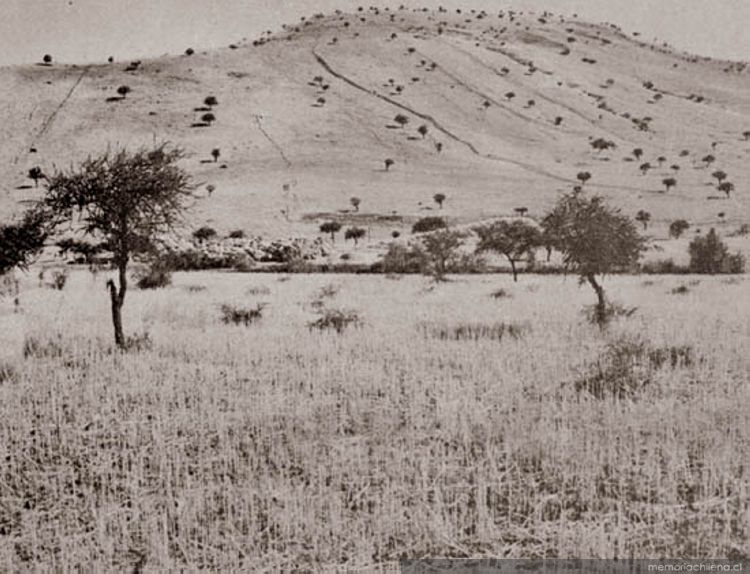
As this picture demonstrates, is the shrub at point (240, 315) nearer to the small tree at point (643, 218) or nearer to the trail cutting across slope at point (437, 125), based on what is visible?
the small tree at point (643, 218)

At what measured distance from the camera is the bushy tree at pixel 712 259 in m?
37.3

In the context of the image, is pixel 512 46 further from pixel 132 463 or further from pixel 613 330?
pixel 132 463

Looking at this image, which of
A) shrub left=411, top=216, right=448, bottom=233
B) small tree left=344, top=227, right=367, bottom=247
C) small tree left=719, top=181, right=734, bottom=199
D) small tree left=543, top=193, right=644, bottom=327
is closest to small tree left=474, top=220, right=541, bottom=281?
small tree left=543, top=193, right=644, bottom=327

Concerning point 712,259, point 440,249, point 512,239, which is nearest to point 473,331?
point 440,249

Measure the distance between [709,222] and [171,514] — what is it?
229 feet

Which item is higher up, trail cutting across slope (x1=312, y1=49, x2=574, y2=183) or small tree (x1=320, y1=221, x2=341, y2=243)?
trail cutting across slope (x1=312, y1=49, x2=574, y2=183)

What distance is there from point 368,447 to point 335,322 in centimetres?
976

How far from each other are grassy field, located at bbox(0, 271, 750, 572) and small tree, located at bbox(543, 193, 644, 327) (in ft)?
8.36

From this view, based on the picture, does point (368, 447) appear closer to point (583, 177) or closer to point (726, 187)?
point (726, 187)

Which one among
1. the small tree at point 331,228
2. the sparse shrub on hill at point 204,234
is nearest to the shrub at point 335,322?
the sparse shrub on hill at point 204,234

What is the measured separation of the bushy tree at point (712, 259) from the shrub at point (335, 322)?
82.6 ft

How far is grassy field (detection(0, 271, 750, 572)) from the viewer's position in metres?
6.68

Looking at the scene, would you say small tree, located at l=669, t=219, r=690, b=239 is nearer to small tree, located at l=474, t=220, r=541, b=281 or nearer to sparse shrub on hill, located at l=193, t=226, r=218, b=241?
small tree, located at l=474, t=220, r=541, b=281

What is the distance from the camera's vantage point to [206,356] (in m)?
14.3
